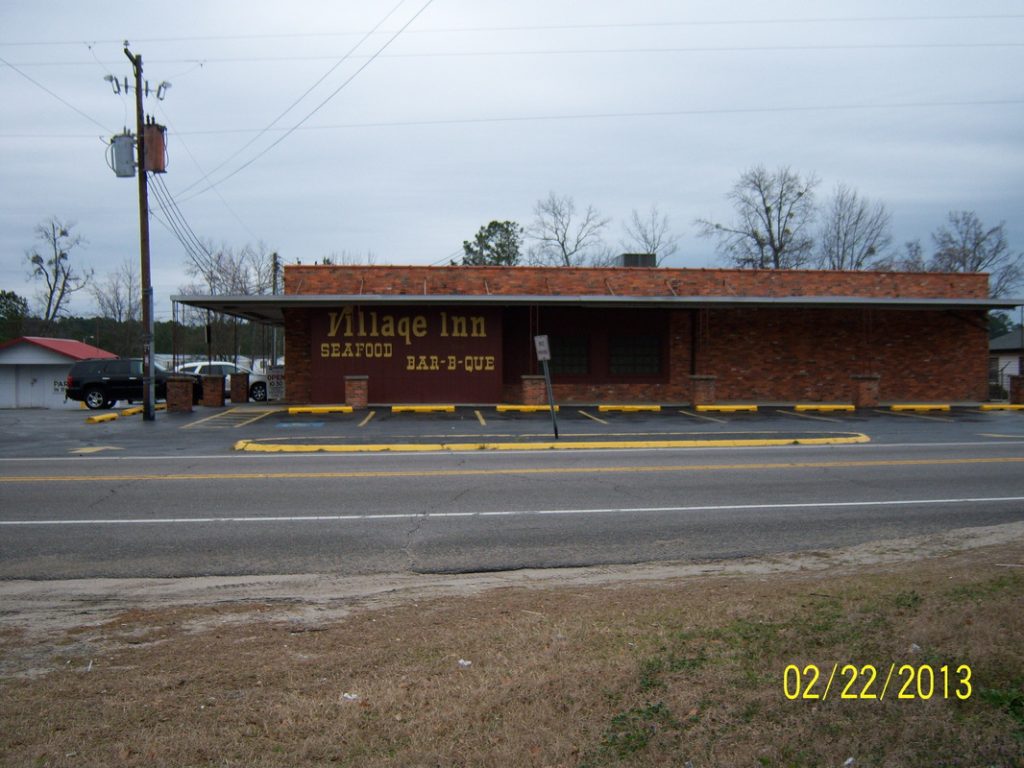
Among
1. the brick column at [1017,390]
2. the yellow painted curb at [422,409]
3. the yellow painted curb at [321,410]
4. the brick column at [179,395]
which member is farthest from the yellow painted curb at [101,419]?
the brick column at [1017,390]

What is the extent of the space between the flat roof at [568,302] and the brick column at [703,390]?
2378 mm

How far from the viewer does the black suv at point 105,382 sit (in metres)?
28.2

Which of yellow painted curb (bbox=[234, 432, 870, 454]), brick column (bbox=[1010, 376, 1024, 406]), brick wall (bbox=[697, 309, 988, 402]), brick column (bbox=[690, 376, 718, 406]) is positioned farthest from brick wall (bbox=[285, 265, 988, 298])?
yellow painted curb (bbox=[234, 432, 870, 454])

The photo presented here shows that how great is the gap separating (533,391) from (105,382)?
1569 cm

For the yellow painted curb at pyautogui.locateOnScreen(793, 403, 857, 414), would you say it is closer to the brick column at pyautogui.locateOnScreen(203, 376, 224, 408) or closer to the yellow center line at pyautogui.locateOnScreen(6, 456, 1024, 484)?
the yellow center line at pyautogui.locateOnScreen(6, 456, 1024, 484)

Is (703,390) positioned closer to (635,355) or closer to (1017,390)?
(635,355)

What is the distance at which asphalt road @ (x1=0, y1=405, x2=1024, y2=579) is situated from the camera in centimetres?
797

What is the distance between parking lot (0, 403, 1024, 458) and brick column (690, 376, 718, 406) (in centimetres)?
66

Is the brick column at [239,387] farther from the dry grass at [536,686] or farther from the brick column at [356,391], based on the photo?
the dry grass at [536,686]

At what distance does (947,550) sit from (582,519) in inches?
151

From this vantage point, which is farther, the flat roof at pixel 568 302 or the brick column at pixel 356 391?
the brick column at pixel 356 391

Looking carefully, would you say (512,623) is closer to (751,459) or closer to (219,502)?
(219,502)
